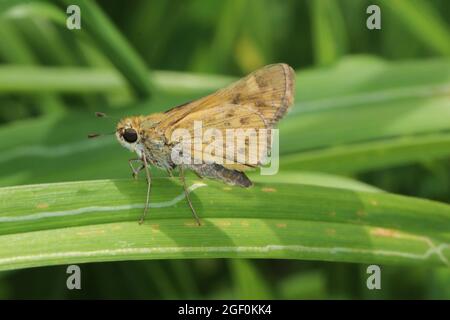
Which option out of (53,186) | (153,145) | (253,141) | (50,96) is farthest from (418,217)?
(50,96)

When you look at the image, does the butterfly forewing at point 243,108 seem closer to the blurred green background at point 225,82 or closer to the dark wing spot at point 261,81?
the dark wing spot at point 261,81

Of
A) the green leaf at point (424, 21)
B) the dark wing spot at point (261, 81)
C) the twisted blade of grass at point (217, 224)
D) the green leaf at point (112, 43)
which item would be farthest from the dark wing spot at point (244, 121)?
the green leaf at point (424, 21)

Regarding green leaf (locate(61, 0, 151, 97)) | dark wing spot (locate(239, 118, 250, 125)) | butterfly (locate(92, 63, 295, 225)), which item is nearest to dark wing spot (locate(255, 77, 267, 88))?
butterfly (locate(92, 63, 295, 225))

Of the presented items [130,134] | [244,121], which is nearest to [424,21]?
[244,121]

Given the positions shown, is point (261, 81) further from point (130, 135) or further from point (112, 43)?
point (112, 43)
